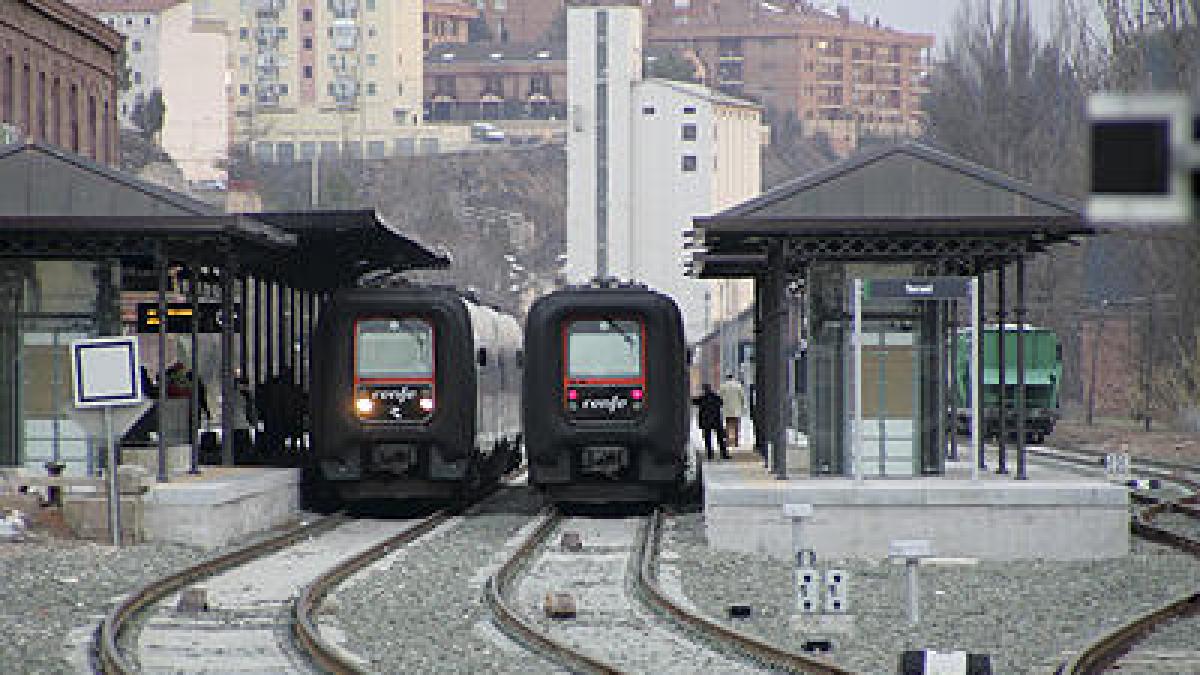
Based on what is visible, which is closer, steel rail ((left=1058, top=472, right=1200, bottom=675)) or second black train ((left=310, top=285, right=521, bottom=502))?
steel rail ((left=1058, top=472, right=1200, bottom=675))

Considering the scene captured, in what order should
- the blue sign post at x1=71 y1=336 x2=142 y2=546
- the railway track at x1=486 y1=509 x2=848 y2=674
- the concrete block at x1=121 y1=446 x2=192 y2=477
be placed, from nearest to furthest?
the railway track at x1=486 y1=509 x2=848 y2=674
the blue sign post at x1=71 y1=336 x2=142 y2=546
the concrete block at x1=121 y1=446 x2=192 y2=477

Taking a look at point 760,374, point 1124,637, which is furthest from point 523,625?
point 760,374

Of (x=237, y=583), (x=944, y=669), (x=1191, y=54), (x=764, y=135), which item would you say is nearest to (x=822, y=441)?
(x=237, y=583)

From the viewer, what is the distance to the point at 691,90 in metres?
131

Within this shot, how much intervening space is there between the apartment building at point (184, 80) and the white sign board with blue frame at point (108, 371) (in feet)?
416

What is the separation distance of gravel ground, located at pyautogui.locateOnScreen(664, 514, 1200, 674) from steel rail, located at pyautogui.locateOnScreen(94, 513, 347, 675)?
3982 millimetres

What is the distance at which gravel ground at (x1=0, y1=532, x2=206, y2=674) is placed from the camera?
15227mm

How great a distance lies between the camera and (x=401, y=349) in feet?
95.5

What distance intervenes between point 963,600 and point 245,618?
5551 mm

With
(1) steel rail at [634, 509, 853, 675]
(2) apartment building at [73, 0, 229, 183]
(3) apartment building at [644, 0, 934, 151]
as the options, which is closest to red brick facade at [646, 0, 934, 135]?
(3) apartment building at [644, 0, 934, 151]

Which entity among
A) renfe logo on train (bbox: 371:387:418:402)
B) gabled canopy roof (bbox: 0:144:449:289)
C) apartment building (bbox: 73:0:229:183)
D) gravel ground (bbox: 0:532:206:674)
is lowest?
gravel ground (bbox: 0:532:206:674)

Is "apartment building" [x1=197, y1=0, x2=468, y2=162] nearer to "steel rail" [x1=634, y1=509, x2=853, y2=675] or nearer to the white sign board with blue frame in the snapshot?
the white sign board with blue frame

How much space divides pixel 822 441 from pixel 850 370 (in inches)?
50.4

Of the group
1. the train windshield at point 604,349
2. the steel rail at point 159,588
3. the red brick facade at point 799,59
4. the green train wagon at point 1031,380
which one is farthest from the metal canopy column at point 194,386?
the red brick facade at point 799,59
